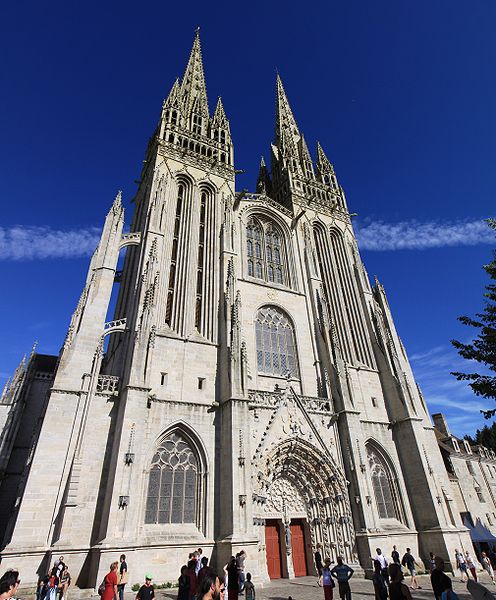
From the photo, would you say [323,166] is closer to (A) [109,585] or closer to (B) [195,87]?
(B) [195,87]

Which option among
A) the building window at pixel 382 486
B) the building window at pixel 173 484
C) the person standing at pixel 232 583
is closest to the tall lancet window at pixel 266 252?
the building window at pixel 382 486

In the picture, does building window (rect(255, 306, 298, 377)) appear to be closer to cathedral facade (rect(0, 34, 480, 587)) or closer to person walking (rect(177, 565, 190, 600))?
cathedral facade (rect(0, 34, 480, 587))

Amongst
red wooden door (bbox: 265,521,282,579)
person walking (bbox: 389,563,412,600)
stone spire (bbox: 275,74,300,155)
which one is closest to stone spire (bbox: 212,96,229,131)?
stone spire (bbox: 275,74,300,155)

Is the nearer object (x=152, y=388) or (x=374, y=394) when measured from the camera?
(x=152, y=388)

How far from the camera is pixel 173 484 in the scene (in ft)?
48.3

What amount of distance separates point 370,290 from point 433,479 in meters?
12.1

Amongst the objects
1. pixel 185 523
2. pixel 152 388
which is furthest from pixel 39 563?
pixel 152 388

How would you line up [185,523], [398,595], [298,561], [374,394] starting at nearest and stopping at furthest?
1. [398,595]
2. [185,523]
3. [298,561]
4. [374,394]

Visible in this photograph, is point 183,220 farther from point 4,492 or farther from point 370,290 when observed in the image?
point 4,492

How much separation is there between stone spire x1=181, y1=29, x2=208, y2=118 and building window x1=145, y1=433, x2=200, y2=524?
24.4 m

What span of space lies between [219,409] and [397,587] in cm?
1124

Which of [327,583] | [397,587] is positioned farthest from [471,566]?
[397,587]

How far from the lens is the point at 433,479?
18.5 m

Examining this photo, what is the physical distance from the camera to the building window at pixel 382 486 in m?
18.4
